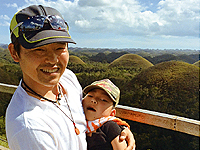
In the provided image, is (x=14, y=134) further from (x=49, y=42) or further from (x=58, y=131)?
(x=49, y=42)

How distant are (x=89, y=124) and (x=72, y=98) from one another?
242 millimetres

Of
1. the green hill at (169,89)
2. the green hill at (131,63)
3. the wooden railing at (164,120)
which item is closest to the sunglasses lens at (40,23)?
the wooden railing at (164,120)

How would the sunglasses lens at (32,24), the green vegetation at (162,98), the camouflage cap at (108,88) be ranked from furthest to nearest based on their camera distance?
the green vegetation at (162,98), the camouflage cap at (108,88), the sunglasses lens at (32,24)

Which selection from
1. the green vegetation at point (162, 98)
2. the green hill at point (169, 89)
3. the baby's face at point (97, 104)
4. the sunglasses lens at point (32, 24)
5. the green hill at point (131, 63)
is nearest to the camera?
the sunglasses lens at point (32, 24)

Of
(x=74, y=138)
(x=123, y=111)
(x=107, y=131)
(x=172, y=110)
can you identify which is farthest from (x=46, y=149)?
(x=172, y=110)

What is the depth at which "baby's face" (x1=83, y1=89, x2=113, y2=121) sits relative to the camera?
1.73 meters

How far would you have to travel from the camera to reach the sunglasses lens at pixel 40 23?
121 centimetres

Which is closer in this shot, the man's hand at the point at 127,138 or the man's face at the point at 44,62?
the man's face at the point at 44,62

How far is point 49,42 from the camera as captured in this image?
3.90 ft

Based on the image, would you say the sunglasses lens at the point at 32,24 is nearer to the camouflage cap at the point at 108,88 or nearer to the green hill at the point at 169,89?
the camouflage cap at the point at 108,88

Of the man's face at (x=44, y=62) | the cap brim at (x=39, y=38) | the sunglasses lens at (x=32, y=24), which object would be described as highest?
the sunglasses lens at (x=32, y=24)

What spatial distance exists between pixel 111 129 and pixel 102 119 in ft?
0.39

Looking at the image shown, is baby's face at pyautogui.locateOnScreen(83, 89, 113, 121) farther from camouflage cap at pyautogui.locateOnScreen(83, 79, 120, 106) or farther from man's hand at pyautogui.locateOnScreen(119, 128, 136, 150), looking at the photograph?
man's hand at pyautogui.locateOnScreen(119, 128, 136, 150)

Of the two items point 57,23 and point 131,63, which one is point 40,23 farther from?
point 131,63
